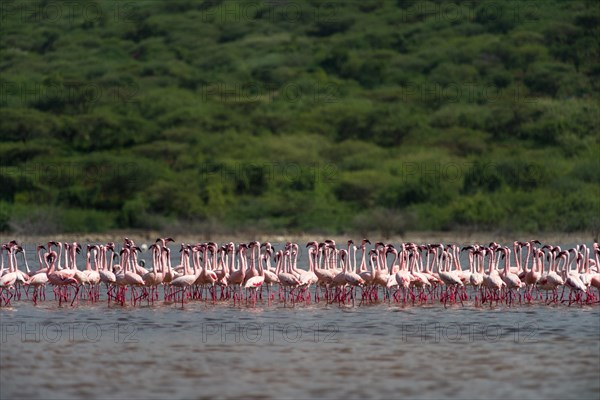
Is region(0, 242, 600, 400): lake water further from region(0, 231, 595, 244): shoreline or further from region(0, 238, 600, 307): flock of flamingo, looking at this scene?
region(0, 231, 595, 244): shoreline

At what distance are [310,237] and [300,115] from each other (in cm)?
A: 2338

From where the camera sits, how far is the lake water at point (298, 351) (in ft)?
47.6

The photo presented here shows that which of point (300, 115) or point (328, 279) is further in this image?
point (300, 115)

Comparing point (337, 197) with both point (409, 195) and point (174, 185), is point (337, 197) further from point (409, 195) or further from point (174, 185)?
point (174, 185)

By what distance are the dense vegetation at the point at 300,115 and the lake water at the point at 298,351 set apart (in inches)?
1132

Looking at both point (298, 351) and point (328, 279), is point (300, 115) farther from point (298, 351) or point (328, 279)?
point (298, 351)

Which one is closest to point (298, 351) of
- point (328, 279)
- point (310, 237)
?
point (328, 279)

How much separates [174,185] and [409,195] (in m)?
10.9

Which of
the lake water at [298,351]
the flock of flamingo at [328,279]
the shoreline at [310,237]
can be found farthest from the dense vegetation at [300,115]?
the lake water at [298,351]

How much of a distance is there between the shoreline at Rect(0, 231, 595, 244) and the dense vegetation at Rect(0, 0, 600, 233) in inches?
46.8

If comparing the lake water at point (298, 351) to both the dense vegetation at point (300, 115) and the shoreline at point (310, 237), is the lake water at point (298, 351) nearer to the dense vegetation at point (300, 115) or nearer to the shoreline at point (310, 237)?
the shoreline at point (310, 237)

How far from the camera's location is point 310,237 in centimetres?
5009

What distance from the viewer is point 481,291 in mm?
23281

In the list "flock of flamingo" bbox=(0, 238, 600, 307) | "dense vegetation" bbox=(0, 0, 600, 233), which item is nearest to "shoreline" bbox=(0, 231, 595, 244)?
"dense vegetation" bbox=(0, 0, 600, 233)
